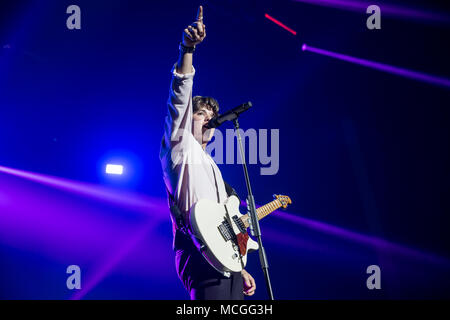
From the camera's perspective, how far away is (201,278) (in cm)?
169

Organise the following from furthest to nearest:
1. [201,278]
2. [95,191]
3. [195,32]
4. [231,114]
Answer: [95,191] → [231,114] → [201,278] → [195,32]

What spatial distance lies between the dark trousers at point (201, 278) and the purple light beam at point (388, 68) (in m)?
3.59

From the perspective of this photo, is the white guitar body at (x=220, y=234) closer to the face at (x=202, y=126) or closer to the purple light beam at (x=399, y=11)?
the face at (x=202, y=126)

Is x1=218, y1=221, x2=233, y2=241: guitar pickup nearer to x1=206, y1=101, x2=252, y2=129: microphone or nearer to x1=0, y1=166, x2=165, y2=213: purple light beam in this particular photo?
x1=206, y1=101, x2=252, y2=129: microphone

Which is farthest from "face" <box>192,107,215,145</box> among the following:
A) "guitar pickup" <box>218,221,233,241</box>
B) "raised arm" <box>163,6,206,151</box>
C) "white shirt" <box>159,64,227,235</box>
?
"guitar pickup" <box>218,221,233,241</box>

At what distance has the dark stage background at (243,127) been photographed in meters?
4.00

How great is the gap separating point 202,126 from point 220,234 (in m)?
0.68

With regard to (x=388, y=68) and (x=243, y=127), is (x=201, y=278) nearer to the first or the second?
(x=243, y=127)

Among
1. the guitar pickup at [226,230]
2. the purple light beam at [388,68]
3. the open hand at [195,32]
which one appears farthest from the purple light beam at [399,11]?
the guitar pickup at [226,230]

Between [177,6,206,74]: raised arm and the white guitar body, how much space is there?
0.66 metres

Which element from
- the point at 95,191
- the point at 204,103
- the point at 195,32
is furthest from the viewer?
the point at 95,191

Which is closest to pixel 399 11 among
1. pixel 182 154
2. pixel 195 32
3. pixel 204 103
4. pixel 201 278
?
pixel 204 103

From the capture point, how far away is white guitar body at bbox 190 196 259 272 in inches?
66.4

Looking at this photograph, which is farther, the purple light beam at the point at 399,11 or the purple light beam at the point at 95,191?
the purple light beam at the point at 399,11
